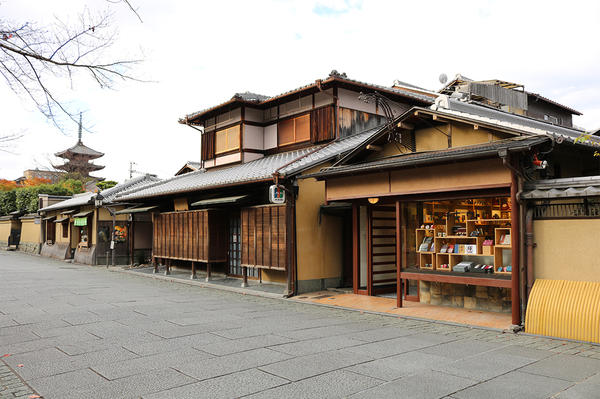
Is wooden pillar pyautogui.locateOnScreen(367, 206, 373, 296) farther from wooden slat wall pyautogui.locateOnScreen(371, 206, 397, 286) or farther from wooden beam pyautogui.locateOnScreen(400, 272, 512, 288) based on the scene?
wooden beam pyautogui.locateOnScreen(400, 272, 512, 288)

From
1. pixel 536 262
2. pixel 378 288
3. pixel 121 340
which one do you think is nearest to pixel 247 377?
pixel 121 340

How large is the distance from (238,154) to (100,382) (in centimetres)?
1457

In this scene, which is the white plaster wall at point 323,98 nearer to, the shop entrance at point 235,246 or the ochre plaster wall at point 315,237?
the ochre plaster wall at point 315,237

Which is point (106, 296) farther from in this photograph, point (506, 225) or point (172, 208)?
point (506, 225)

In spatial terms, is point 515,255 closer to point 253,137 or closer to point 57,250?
point 253,137

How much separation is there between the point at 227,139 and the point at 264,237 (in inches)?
289

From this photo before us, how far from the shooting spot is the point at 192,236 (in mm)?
18422

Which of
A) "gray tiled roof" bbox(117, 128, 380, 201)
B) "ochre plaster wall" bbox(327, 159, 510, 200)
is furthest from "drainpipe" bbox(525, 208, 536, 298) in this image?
"gray tiled roof" bbox(117, 128, 380, 201)

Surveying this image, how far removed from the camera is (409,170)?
1120 cm

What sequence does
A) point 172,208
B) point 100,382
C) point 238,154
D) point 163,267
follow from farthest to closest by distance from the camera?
1. point 163,267
2. point 172,208
3. point 238,154
4. point 100,382

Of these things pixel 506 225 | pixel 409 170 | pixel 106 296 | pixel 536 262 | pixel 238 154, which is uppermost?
pixel 238 154

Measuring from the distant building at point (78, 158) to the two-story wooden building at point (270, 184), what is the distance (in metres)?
41.0

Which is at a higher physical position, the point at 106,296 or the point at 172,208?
the point at 172,208

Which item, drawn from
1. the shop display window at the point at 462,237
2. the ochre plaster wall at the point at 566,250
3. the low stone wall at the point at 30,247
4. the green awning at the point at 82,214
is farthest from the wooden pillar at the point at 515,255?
the low stone wall at the point at 30,247
